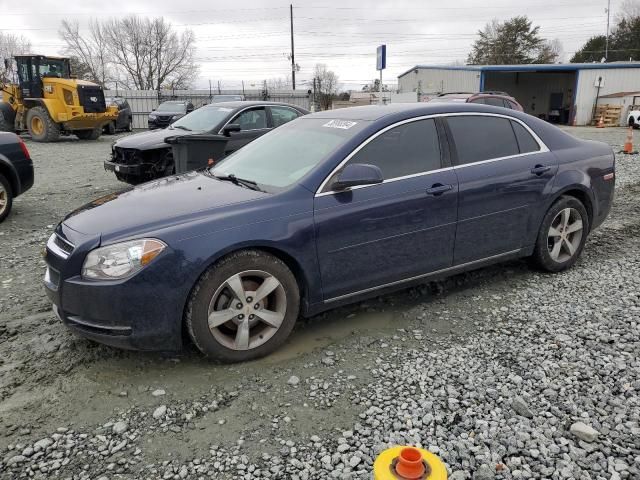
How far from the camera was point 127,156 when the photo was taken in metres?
8.57

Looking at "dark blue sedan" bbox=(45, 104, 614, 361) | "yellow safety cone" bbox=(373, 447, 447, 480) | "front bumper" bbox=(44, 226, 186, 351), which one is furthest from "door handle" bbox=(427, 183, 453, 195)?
"yellow safety cone" bbox=(373, 447, 447, 480)

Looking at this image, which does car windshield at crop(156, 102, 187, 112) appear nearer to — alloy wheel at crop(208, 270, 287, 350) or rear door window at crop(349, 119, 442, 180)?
rear door window at crop(349, 119, 442, 180)

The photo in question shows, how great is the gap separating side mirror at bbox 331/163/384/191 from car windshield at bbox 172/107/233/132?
5572 millimetres

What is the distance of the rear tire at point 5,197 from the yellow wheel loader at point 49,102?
12985 millimetres

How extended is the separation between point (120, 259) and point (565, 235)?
386 cm

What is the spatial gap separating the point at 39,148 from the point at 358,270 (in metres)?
16.7

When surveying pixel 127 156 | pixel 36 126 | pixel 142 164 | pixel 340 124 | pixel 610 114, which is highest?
A: pixel 340 124

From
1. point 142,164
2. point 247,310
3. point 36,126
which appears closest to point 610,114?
point 36,126

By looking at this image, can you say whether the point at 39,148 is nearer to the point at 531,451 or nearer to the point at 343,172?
the point at 343,172

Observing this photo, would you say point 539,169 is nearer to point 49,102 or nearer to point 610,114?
point 49,102

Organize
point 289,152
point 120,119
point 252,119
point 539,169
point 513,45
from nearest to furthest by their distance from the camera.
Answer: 1. point 289,152
2. point 539,169
3. point 252,119
4. point 120,119
5. point 513,45

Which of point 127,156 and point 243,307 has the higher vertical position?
point 127,156

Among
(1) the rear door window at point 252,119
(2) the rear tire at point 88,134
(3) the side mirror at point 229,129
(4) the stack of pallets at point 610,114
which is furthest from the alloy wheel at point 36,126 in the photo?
(4) the stack of pallets at point 610,114

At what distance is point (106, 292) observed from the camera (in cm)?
303
